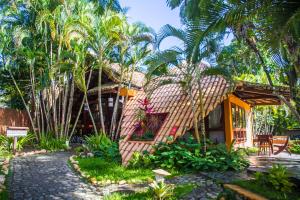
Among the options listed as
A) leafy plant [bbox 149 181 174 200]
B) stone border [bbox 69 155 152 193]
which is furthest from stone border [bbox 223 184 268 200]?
stone border [bbox 69 155 152 193]

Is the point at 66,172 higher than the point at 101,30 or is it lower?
lower

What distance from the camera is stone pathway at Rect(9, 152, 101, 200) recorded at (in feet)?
18.0

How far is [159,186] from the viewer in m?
5.12

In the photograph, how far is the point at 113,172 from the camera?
7293 millimetres

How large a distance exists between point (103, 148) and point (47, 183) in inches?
151

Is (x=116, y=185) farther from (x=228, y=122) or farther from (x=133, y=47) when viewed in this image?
(x=133, y=47)

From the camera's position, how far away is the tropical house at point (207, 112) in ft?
28.7

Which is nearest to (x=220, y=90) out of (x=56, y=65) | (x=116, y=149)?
(x=116, y=149)

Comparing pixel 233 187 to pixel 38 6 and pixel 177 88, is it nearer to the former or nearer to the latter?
pixel 177 88

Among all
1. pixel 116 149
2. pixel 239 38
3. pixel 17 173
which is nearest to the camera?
pixel 239 38

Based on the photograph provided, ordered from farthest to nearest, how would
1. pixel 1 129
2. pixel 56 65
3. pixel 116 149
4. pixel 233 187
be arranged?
1. pixel 1 129
2. pixel 56 65
3. pixel 116 149
4. pixel 233 187

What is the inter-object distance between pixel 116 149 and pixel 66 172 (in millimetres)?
2473

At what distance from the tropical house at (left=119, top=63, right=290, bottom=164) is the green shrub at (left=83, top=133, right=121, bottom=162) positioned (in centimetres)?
32

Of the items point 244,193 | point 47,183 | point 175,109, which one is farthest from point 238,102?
point 47,183
